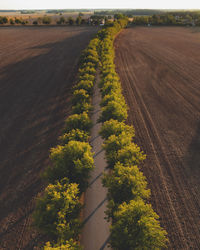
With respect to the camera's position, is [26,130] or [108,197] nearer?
[108,197]

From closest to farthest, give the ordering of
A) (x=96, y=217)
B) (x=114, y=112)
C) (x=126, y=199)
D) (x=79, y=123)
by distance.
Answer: (x=126, y=199) < (x=96, y=217) < (x=79, y=123) < (x=114, y=112)

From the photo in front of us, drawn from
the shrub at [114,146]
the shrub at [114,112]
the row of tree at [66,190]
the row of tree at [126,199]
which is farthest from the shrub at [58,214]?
the shrub at [114,112]

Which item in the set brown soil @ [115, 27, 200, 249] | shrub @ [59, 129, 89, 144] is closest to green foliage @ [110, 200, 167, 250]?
brown soil @ [115, 27, 200, 249]

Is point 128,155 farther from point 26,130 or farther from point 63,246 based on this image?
point 26,130

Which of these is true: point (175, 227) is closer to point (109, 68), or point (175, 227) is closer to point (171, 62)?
point (109, 68)

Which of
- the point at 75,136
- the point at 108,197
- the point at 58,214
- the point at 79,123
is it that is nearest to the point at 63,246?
the point at 58,214

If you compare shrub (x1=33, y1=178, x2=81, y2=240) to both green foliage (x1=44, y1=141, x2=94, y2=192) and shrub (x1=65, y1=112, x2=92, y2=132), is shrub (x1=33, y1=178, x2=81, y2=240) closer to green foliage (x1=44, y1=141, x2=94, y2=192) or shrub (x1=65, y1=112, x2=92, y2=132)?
green foliage (x1=44, y1=141, x2=94, y2=192)

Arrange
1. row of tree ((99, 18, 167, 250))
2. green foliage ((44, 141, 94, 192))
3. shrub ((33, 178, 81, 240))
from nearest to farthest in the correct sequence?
row of tree ((99, 18, 167, 250)) → shrub ((33, 178, 81, 240)) → green foliage ((44, 141, 94, 192))
